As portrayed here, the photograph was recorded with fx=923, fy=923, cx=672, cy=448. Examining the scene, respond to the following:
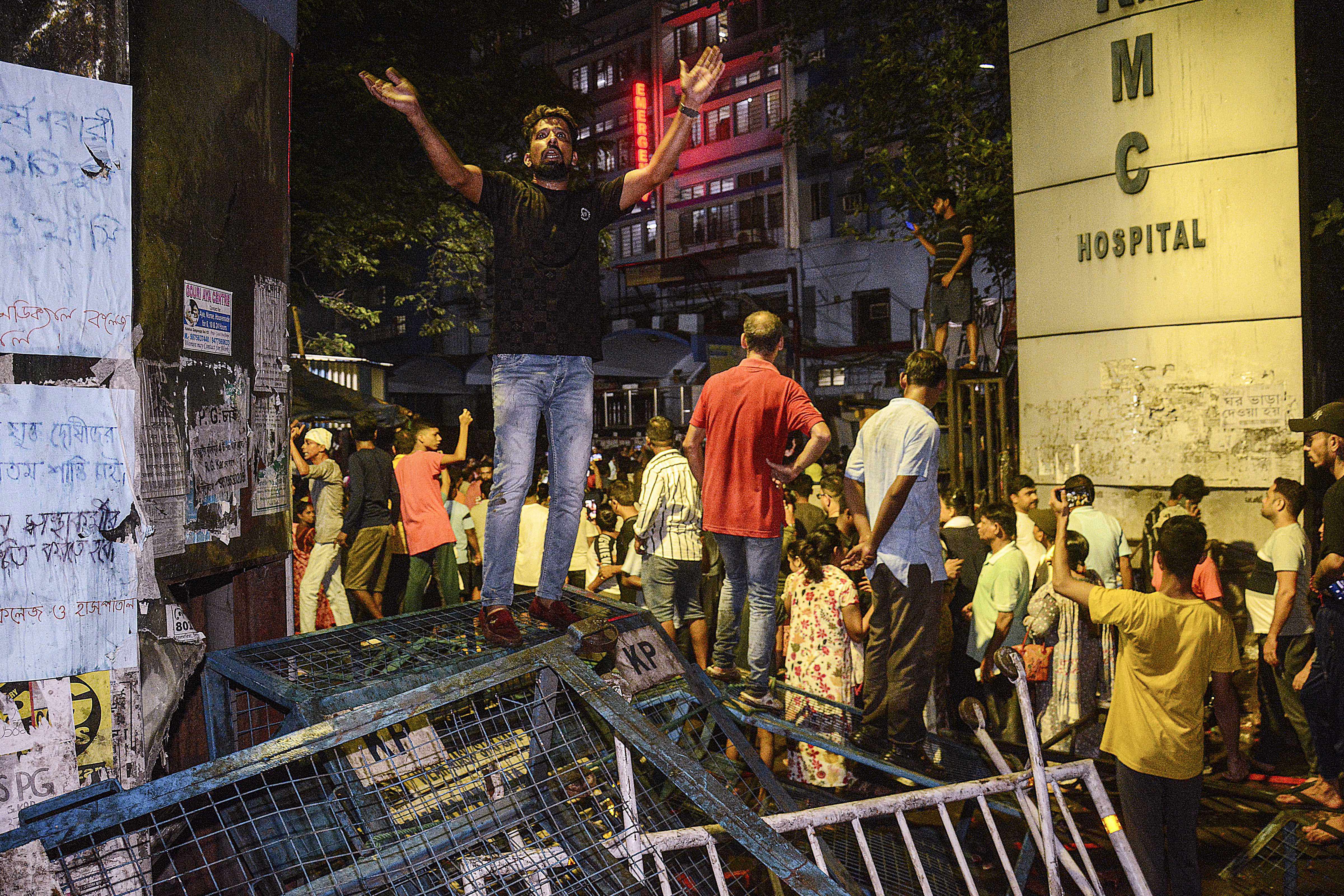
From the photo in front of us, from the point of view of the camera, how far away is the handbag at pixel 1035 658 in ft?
21.1

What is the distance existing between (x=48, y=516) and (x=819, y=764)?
4.63 m

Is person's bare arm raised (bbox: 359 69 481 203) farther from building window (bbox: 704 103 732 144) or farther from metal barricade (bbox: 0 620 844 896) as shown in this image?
building window (bbox: 704 103 732 144)

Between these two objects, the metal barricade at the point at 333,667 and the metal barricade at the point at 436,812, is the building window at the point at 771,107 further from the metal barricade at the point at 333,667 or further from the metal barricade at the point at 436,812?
the metal barricade at the point at 436,812

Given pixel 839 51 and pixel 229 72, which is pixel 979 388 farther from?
pixel 839 51

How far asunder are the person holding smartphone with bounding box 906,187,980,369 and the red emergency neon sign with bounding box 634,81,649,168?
25755 mm

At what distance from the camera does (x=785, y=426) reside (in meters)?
5.08

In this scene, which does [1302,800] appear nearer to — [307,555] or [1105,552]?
[1105,552]

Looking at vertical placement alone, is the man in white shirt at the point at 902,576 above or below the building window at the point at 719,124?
below

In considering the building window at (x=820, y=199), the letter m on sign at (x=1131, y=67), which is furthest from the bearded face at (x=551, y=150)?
the building window at (x=820, y=199)

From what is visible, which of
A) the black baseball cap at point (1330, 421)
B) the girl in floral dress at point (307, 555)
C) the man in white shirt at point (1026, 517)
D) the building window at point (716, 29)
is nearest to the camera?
the black baseball cap at point (1330, 421)

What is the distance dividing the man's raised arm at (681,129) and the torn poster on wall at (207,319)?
1.77 metres

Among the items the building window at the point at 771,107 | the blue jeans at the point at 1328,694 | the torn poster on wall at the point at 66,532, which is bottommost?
the blue jeans at the point at 1328,694

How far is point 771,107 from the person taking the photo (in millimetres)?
34438

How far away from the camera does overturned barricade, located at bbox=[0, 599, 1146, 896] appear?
262cm
